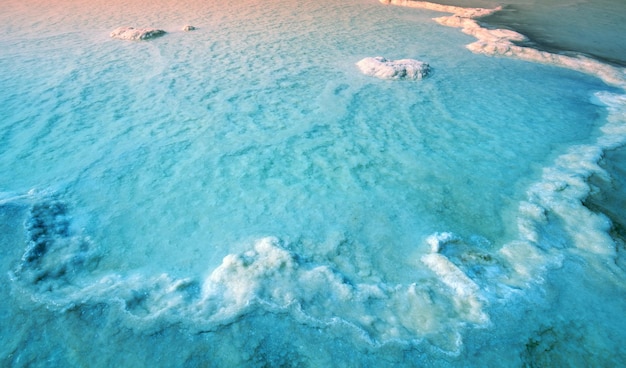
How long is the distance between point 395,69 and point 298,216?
3.26 meters

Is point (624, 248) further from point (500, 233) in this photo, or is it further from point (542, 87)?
point (542, 87)

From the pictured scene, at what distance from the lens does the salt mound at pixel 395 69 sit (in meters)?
4.98

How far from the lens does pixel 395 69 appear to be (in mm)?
4996

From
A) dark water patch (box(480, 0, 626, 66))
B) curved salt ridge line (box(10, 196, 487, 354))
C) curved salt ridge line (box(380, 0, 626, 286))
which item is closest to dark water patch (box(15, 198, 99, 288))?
curved salt ridge line (box(10, 196, 487, 354))

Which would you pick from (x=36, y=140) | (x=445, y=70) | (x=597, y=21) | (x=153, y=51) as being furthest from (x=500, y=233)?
(x=597, y=21)

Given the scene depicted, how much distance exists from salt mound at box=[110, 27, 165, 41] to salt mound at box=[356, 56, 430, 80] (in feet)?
12.5

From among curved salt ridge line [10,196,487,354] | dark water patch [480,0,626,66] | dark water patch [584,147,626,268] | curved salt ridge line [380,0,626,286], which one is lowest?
dark water patch [584,147,626,268]

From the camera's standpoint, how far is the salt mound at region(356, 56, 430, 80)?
4984 mm

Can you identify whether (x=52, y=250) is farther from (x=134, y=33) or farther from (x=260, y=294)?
(x=134, y=33)

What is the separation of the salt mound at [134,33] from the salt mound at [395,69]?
3.80 m

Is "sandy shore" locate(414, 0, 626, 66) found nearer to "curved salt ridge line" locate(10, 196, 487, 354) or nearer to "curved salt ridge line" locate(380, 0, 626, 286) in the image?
"curved salt ridge line" locate(380, 0, 626, 286)

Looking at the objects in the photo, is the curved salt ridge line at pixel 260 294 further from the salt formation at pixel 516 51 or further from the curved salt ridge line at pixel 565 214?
the salt formation at pixel 516 51

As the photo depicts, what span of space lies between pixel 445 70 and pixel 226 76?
3327 millimetres

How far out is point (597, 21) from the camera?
8109 mm
